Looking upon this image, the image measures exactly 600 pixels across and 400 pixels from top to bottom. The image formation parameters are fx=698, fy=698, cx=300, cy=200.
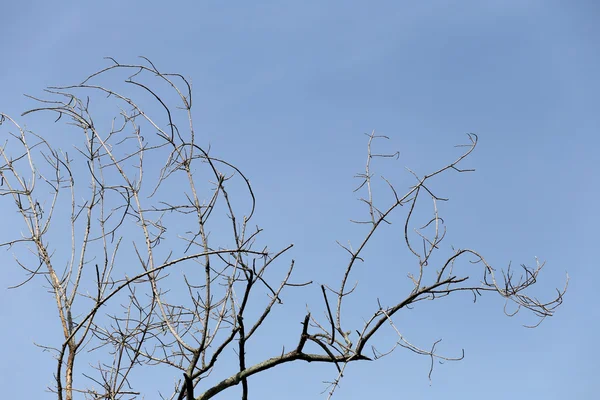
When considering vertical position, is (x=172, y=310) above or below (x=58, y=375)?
above

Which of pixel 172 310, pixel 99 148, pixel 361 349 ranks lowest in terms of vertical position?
pixel 361 349

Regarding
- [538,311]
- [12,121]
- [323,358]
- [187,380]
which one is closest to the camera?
[187,380]

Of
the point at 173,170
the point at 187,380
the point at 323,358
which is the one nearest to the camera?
the point at 187,380

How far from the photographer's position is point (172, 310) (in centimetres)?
332

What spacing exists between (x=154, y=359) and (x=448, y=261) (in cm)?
147

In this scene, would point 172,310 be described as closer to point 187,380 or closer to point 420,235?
point 187,380

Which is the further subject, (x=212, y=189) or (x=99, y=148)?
(x=99, y=148)

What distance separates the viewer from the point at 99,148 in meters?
3.70

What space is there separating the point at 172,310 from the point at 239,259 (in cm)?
45

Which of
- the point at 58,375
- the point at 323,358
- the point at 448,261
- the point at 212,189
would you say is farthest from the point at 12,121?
the point at 448,261

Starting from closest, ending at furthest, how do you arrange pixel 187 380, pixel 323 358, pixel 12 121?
pixel 187 380, pixel 323 358, pixel 12 121

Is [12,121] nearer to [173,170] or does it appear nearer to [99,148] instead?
[99,148]

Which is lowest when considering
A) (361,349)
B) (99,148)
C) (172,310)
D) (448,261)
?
(361,349)

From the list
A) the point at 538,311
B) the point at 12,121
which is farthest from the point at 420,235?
the point at 12,121
